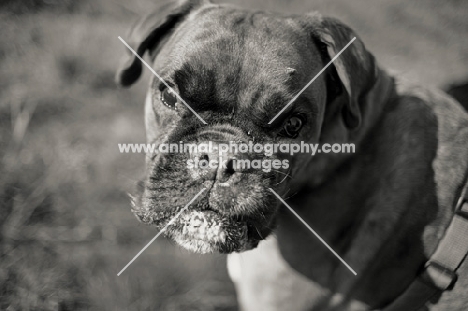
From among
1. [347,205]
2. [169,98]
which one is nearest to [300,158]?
[347,205]

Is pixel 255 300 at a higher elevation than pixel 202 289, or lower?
higher

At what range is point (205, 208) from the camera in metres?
2.30

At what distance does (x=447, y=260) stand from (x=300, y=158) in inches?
37.4

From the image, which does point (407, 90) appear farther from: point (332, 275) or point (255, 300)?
point (255, 300)

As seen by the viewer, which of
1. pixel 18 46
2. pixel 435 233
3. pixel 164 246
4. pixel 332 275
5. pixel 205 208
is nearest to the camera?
pixel 205 208

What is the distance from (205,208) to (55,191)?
7.38 ft

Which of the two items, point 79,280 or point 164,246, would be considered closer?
point 79,280

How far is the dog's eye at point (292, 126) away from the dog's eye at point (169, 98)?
0.63 metres

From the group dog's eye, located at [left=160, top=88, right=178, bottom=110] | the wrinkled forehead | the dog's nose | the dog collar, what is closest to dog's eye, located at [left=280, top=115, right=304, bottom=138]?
the wrinkled forehead

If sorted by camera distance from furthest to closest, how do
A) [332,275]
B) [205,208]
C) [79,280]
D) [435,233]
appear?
[79,280] < [332,275] < [435,233] < [205,208]

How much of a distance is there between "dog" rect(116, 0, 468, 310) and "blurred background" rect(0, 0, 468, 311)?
1.88ft

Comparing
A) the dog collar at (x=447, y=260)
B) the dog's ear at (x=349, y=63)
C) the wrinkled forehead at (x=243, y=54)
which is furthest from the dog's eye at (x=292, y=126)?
the dog collar at (x=447, y=260)

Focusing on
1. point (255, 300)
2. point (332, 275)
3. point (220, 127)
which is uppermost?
point (220, 127)

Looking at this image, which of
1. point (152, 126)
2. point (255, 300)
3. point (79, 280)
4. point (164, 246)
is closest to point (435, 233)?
point (255, 300)
